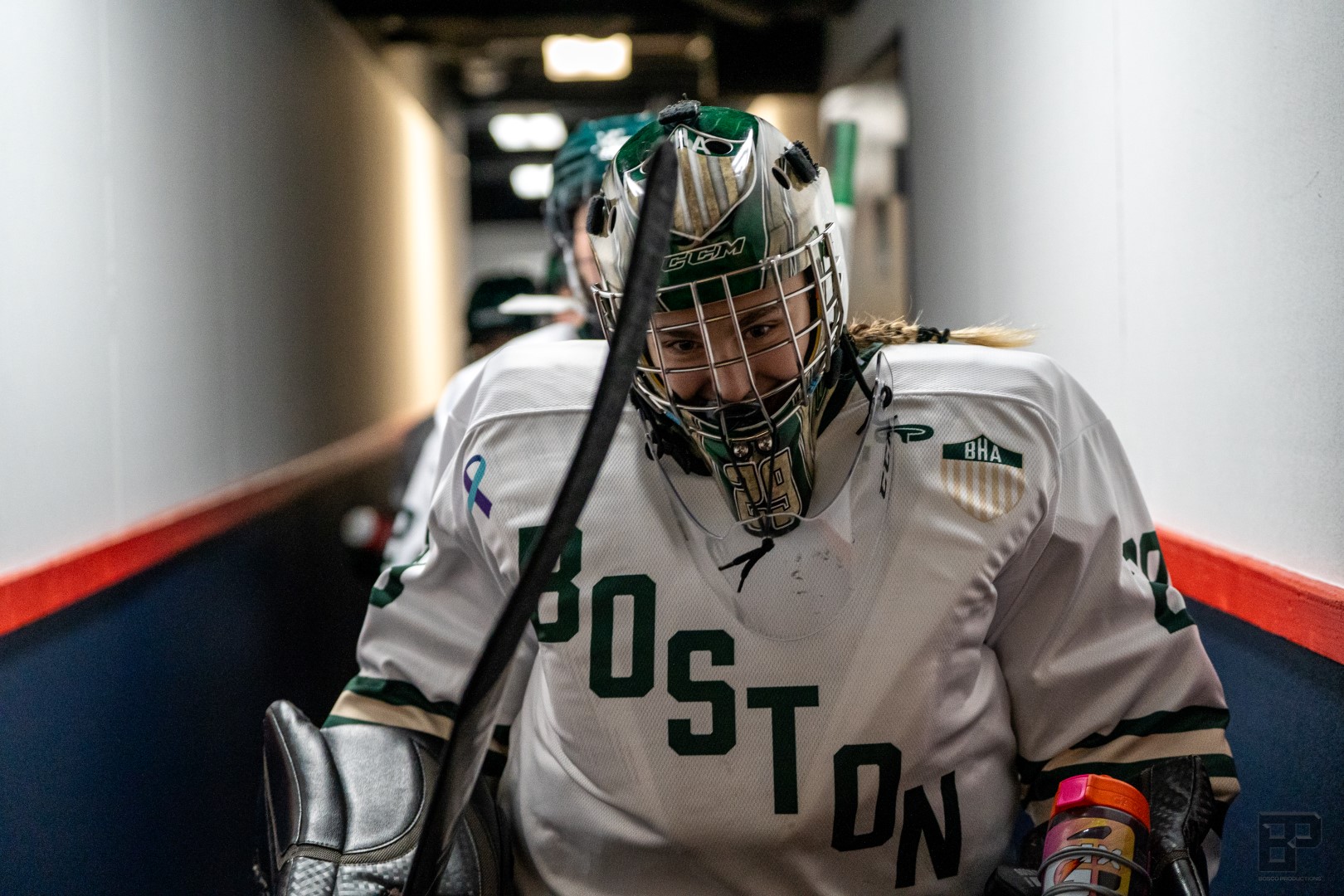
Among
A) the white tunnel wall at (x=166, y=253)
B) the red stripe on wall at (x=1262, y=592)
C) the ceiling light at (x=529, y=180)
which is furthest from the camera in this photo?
the ceiling light at (x=529, y=180)

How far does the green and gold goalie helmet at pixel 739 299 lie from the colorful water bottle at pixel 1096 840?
1.11ft

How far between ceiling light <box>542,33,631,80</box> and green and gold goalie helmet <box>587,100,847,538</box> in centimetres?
480

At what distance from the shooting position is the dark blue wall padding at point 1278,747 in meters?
1.37

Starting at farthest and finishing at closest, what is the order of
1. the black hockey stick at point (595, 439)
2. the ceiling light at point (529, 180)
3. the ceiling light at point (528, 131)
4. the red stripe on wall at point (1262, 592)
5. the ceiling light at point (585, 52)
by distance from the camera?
the ceiling light at point (529, 180)
the ceiling light at point (528, 131)
the ceiling light at point (585, 52)
the red stripe on wall at point (1262, 592)
the black hockey stick at point (595, 439)

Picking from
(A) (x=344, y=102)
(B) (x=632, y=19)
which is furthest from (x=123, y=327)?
(B) (x=632, y=19)

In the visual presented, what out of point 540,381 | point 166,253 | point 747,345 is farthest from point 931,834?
point 166,253

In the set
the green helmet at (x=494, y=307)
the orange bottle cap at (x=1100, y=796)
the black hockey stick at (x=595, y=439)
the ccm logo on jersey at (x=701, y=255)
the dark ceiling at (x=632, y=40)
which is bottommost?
the orange bottle cap at (x=1100, y=796)

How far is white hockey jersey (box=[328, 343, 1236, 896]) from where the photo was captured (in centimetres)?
110

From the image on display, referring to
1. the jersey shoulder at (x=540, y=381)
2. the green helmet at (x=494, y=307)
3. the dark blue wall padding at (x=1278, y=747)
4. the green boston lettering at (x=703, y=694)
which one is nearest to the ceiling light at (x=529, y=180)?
the green helmet at (x=494, y=307)

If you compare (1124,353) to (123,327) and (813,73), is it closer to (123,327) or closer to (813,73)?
(123,327)

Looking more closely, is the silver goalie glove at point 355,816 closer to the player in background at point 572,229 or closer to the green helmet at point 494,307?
the player in background at point 572,229

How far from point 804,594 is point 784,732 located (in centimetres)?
13

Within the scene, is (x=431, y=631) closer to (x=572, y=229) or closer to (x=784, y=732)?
(x=784, y=732)

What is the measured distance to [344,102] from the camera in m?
5.18
